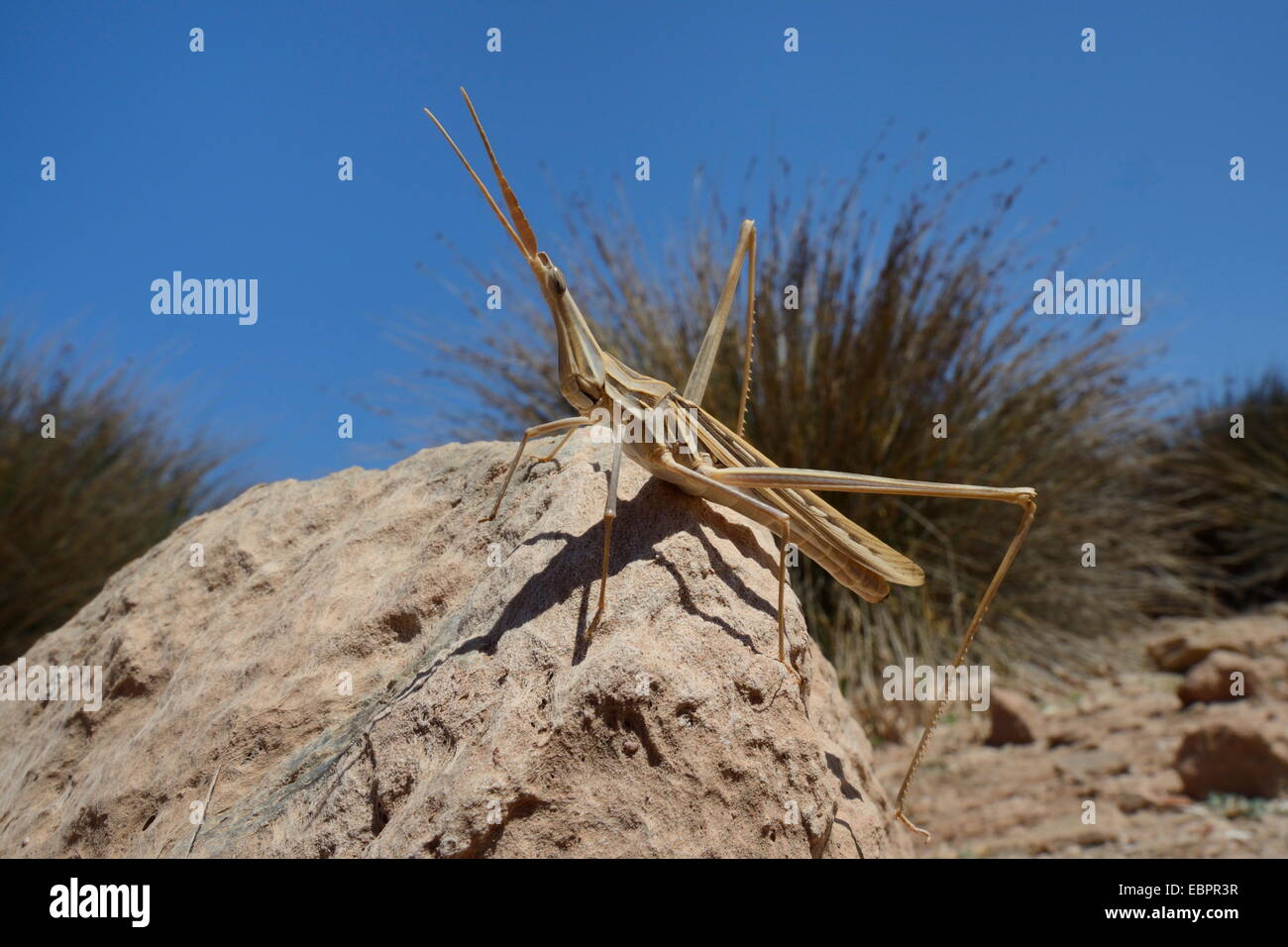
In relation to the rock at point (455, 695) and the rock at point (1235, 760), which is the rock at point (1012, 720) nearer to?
the rock at point (1235, 760)

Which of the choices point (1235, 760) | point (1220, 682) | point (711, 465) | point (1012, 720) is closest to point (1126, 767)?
point (1235, 760)

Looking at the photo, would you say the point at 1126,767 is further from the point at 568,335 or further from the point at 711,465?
the point at 568,335

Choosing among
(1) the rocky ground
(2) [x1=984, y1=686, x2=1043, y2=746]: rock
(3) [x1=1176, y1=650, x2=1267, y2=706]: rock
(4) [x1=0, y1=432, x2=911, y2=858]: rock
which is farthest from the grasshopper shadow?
(3) [x1=1176, y1=650, x2=1267, y2=706]: rock

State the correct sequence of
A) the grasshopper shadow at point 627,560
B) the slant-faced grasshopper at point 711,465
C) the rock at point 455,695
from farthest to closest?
the slant-faced grasshopper at point 711,465 < the grasshopper shadow at point 627,560 < the rock at point 455,695

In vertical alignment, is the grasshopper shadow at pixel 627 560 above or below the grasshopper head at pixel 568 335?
below

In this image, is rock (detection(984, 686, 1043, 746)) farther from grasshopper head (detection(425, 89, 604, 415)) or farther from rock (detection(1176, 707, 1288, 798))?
grasshopper head (detection(425, 89, 604, 415))

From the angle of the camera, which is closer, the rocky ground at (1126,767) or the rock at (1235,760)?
the rocky ground at (1126,767)

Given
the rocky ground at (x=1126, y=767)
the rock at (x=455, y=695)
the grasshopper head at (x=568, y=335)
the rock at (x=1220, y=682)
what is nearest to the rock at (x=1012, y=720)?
the rocky ground at (x=1126, y=767)
